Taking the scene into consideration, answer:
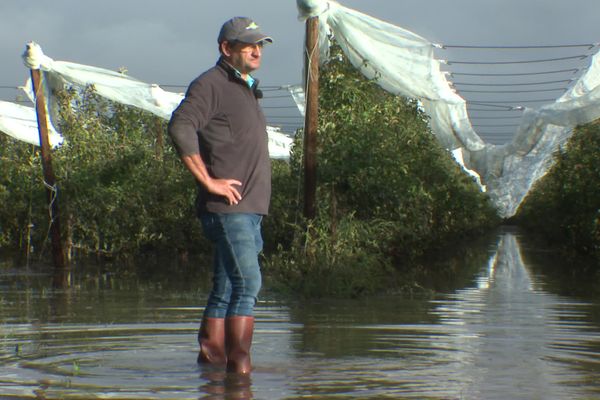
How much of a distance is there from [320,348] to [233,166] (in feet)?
6.25

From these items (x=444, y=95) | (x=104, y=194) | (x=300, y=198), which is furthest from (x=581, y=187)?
(x=444, y=95)

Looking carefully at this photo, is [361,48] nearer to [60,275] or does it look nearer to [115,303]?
[115,303]

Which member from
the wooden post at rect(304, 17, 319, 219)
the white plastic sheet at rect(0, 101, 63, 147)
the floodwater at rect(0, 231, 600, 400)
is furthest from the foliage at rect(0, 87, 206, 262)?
the floodwater at rect(0, 231, 600, 400)

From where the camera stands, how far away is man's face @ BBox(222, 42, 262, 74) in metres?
6.70

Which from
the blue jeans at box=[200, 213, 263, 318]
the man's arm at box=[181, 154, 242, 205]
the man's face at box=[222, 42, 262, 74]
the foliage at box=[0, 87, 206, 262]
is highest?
the foliage at box=[0, 87, 206, 262]

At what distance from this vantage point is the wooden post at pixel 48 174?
21609 millimetres

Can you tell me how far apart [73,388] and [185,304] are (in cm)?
691

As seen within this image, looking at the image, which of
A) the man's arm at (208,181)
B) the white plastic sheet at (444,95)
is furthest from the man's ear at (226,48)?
the white plastic sheet at (444,95)

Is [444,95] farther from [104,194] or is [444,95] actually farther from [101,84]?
[104,194]

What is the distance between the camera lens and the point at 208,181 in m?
6.36

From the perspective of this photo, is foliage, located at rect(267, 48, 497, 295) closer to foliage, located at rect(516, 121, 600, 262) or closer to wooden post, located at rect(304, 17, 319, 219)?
wooden post, located at rect(304, 17, 319, 219)

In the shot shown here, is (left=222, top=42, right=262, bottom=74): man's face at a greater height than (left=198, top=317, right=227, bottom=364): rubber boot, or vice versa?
(left=222, top=42, right=262, bottom=74): man's face

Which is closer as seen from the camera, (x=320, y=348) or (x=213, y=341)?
(x=213, y=341)

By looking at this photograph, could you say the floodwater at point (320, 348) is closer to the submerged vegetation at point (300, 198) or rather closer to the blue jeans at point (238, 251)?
the blue jeans at point (238, 251)
